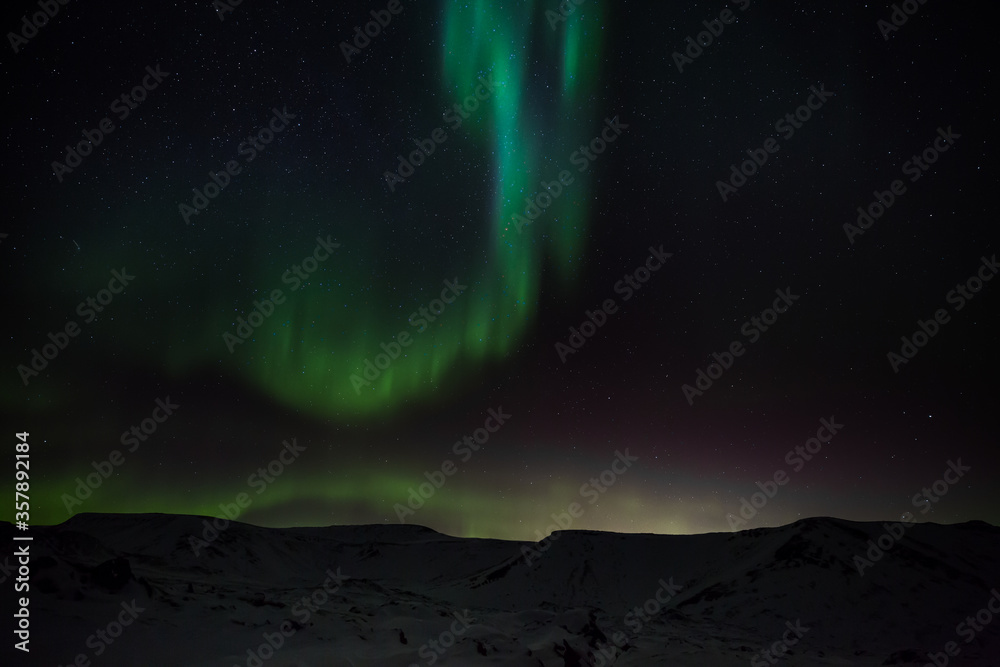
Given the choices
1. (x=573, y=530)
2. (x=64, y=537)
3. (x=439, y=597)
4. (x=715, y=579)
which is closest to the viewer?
(x=64, y=537)

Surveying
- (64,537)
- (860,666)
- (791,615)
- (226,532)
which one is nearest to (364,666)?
(860,666)

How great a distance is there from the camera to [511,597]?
93500mm

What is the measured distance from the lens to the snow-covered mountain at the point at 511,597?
1080 inches

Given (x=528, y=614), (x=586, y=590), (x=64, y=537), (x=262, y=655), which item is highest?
(x=64, y=537)

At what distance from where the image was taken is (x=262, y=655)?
Result: 25.8 m

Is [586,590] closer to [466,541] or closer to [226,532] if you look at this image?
[466,541]

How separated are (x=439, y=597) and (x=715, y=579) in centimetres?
4768

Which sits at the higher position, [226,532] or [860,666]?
[226,532]

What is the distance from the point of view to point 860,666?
130ft

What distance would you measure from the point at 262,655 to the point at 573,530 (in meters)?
104

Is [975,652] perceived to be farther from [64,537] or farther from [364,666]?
[64,537]

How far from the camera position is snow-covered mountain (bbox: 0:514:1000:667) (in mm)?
27438

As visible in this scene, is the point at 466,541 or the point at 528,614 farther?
the point at 466,541

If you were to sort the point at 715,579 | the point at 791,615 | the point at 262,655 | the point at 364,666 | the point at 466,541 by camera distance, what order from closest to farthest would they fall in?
the point at 364,666 < the point at 262,655 < the point at 791,615 < the point at 715,579 < the point at 466,541
